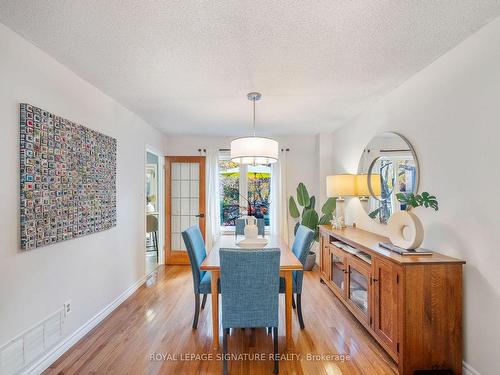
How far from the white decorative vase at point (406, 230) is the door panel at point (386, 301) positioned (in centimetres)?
23

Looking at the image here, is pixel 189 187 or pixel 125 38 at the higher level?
pixel 125 38

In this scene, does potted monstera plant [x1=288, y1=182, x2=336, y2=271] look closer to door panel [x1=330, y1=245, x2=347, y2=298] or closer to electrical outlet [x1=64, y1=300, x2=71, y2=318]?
door panel [x1=330, y1=245, x2=347, y2=298]

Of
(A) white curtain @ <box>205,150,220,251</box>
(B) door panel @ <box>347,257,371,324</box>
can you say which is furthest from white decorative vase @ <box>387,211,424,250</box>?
(A) white curtain @ <box>205,150,220,251</box>

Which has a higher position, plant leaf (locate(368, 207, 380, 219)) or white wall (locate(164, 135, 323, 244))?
white wall (locate(164, 135, 323, 244))

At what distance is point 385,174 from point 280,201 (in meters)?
2.32

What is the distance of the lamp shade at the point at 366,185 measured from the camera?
3.17m

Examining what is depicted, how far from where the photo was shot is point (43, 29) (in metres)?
1.79

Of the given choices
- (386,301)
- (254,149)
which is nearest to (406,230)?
(386,301)

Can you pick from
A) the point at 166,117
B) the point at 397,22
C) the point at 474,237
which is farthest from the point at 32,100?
the point at 474,237

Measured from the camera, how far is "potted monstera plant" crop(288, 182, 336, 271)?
14.7ft

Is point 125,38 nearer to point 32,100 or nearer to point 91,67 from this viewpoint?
point 91,67

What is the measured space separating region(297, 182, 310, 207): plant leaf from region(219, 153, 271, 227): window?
668 millimetres

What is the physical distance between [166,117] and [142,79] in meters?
1.33

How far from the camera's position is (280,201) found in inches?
199
